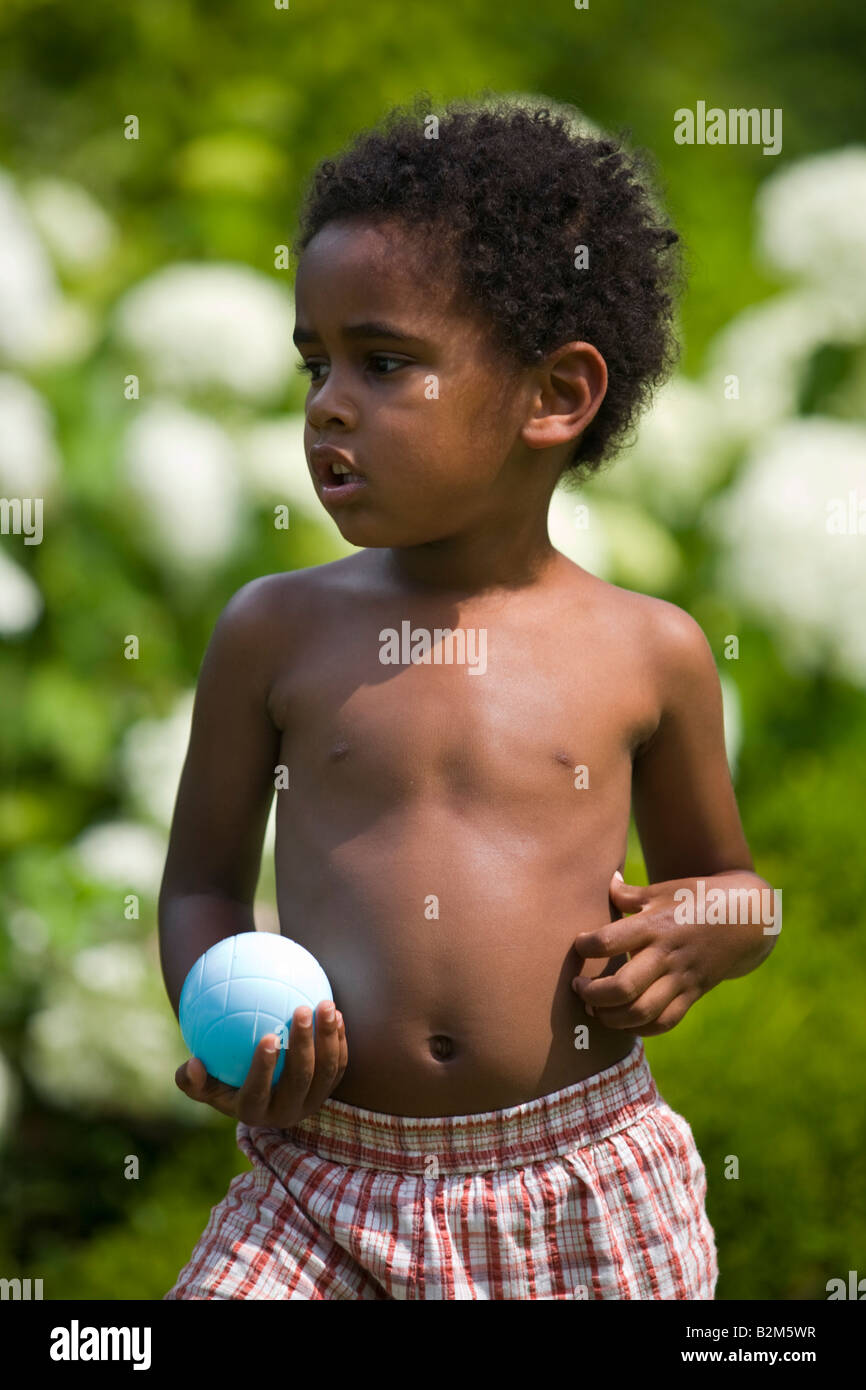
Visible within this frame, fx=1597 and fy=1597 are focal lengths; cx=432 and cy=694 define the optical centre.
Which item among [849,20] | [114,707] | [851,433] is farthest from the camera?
[849,20]

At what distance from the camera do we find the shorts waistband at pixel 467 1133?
1.91m

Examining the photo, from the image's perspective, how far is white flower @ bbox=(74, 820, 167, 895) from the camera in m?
3.49

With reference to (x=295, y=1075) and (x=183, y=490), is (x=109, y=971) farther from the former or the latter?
(x=295, y=1075)

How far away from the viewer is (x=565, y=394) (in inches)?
80.3

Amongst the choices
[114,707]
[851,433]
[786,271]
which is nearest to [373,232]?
[114,707]

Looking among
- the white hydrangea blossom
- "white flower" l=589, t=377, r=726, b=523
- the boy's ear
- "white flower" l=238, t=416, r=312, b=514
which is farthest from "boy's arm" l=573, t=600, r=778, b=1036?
"white flower" l=589, t=377, r=726, b=523

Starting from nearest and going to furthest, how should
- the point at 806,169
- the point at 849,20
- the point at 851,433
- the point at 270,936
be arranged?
the point at 270,936
the point at 851,433
the point at 806,169
the point at 849,20

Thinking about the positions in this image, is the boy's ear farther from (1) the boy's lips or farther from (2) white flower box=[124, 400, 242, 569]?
(2) white flower box=[124, 400, 242, 569]

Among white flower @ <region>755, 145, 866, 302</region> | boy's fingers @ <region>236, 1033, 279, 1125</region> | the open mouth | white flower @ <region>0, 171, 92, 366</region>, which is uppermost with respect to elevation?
white flower @ <region>755, 145, 866, 302</region>

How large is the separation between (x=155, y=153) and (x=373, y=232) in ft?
11.6

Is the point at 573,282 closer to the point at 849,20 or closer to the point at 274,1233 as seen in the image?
the point at 274,1233

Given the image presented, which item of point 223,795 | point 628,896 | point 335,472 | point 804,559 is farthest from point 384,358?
point 804,559

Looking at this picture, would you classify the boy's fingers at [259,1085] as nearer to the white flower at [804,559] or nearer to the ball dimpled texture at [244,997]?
the ball dimpled texture at [244,997]
